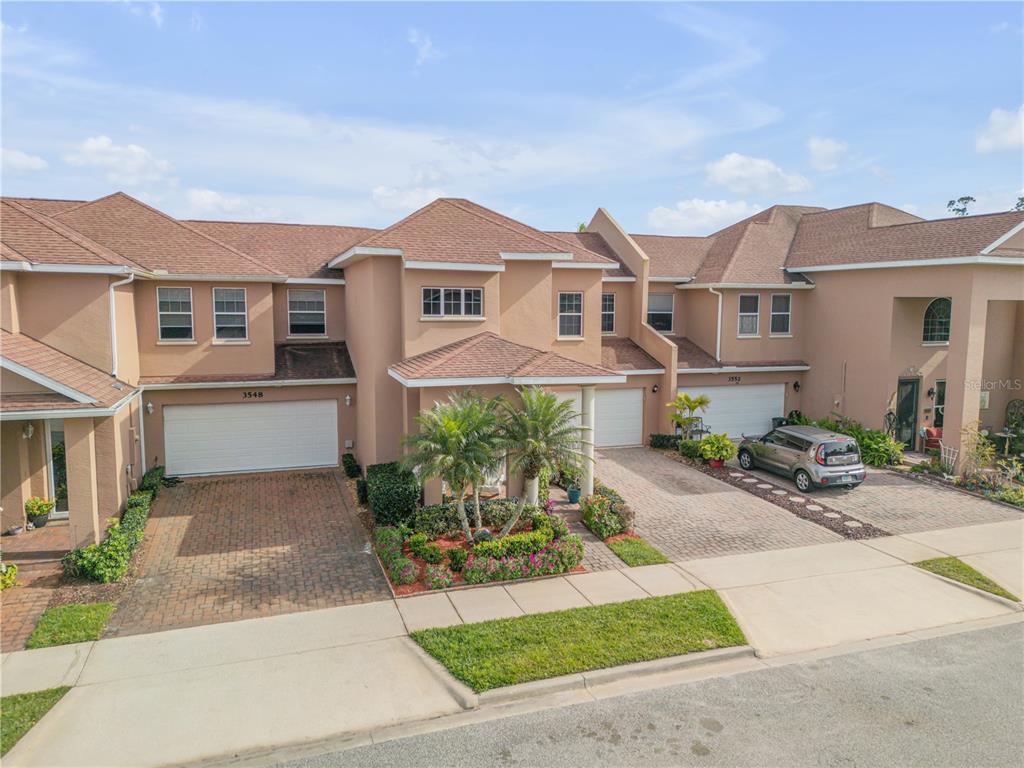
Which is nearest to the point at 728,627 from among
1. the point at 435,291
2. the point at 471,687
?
the point at 471,687

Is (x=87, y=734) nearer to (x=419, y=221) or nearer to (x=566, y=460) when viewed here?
(x=566, y=460)

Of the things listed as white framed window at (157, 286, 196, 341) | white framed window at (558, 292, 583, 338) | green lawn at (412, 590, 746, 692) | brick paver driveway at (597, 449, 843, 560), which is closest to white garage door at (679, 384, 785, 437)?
brick paver driveway at (597, 449, 843, 560)

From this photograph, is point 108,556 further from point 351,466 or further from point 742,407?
point 742,407

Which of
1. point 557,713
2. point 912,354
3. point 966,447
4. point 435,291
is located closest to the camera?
point 557,713

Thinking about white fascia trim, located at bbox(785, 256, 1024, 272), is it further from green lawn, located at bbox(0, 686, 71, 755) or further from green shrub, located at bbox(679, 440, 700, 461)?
green lawn, located at bbox(0, 686, 71, 755)

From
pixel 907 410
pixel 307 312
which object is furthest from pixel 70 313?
pixel 907 410
